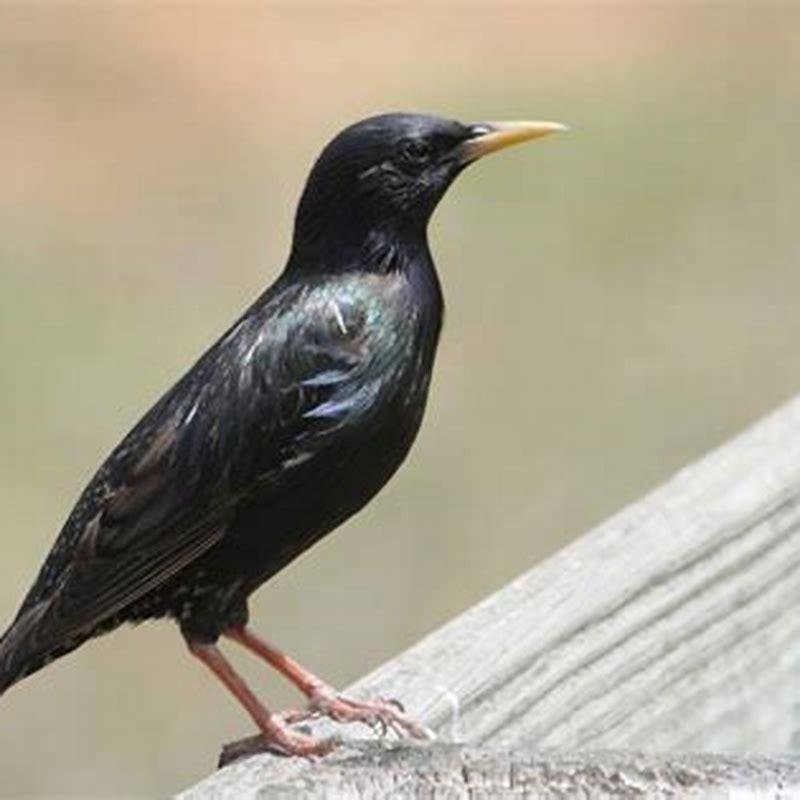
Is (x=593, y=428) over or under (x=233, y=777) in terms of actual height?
under

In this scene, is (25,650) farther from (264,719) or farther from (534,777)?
(534,777)

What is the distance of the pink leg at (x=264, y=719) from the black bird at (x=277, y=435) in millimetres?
10

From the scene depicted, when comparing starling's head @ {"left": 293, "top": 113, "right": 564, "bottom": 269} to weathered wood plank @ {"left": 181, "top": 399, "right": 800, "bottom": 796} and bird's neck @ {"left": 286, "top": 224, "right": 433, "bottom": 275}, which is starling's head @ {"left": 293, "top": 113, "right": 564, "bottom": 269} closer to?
bird's neck @ {"left": 286, "top": 224, "right": 433, "bottom": 275}

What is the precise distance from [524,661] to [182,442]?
480 millimetres

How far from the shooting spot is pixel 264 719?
286 cm

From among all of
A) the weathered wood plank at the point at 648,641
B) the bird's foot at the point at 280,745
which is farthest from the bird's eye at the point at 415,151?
the bird's foot at the point at 280,745

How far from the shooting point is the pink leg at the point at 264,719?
2559 mm

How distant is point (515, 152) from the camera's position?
10945 mm

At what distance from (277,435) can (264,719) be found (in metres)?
0.34

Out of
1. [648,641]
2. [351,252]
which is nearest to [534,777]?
[648,641]

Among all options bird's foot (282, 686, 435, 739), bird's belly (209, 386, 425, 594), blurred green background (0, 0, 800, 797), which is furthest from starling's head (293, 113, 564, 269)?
blurred green background (0, 0, 800, 797)

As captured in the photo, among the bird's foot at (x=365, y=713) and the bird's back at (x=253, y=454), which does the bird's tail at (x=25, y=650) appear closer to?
the bird's back at (x=253, y=454)

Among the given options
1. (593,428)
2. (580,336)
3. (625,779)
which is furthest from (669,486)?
(580,336)

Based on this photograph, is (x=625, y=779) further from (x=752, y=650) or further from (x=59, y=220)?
(x=59, y=220)
